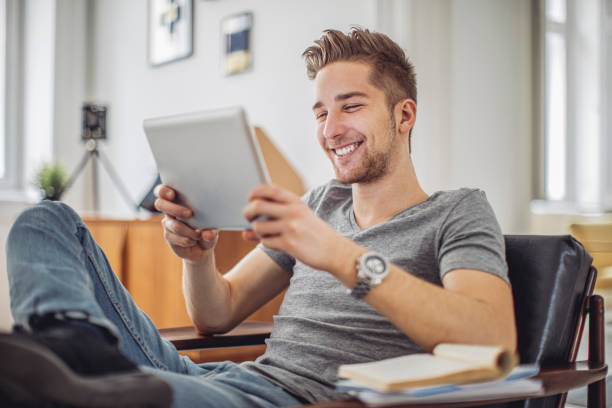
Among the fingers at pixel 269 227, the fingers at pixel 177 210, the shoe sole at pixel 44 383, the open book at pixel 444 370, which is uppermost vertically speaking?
the fingers at pixel 177 210

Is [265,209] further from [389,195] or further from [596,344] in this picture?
[596,344]

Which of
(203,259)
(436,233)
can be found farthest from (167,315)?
(436,233)

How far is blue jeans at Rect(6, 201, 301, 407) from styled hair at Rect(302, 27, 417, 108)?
0.64m

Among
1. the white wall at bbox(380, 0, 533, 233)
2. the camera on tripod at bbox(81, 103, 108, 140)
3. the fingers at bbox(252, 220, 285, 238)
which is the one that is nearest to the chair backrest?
the fingers at bbox(252, 220, 285, 238)

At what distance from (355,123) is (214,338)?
564 millimetres

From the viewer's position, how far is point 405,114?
1333 millimetres

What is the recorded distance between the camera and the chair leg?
3.50 ft

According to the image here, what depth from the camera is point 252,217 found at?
0.86 meters

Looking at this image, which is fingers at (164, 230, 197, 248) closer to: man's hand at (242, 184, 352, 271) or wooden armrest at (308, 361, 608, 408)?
man's hand at (242, 184, 352, 271)

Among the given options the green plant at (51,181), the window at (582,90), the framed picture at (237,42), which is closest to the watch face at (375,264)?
the framed picture at (237,42)

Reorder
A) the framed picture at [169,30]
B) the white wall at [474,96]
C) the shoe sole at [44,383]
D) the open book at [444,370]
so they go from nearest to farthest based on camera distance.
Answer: the shoe sole at [44,383] < the open book at [444,370] < the white wall at [474,96] < the framed picture at [169,30]

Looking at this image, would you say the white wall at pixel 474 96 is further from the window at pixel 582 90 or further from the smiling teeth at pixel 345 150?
the smiling teeth at pixel 345 150

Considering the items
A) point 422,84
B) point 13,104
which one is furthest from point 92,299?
point 13,104

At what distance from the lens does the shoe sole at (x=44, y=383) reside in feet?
1.96
